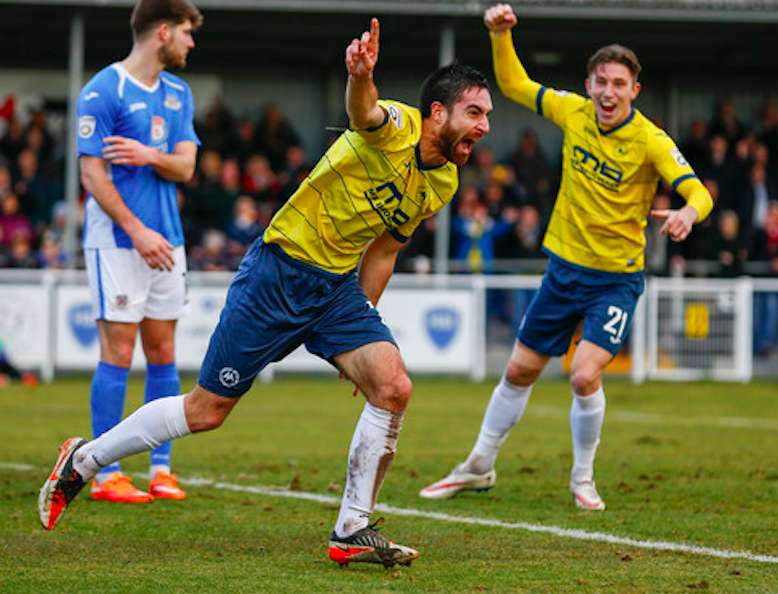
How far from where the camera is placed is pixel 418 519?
7.54m

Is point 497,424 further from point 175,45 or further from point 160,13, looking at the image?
point 160,13

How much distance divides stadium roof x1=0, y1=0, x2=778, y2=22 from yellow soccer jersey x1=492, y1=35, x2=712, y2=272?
13.2 meters

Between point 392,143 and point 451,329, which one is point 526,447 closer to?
point 392,143

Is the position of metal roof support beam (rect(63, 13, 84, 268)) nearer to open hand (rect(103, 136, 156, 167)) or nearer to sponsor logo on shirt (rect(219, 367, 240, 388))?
open hand (rect(103, 136, 156, 167))

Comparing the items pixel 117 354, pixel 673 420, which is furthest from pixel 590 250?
pixel 673 420

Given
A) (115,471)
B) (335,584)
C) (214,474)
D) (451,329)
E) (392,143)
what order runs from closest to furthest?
(335,584), (392,143), (115,471), (214,474), (451,329)

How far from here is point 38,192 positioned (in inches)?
861

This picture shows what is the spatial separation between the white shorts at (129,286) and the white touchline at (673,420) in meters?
6.34

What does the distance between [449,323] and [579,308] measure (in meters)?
10.4

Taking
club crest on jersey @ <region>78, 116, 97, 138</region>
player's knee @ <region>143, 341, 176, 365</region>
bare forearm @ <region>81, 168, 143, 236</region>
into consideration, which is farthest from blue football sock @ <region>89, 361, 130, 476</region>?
club crest on jersey @ <region>78, 116, 97, 138</region>

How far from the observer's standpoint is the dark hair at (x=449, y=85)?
6.19m

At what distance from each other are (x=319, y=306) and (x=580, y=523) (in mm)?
1928

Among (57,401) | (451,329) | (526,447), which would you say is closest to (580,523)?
(526,447)

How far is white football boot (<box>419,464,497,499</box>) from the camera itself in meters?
8.41
